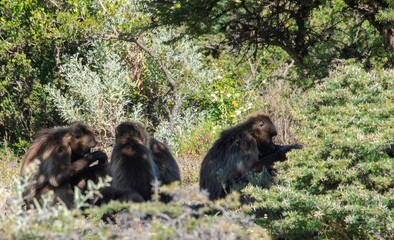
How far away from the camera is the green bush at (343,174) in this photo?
628 cm

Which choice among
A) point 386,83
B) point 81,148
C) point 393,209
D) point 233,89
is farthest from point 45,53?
point 393,209

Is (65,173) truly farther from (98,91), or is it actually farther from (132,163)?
(98,91)

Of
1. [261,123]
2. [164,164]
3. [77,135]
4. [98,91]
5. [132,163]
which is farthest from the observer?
[98,91]

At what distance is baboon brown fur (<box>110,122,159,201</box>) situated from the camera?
31.0 feet

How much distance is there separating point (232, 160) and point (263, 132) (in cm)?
83

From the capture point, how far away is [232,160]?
31.7ft

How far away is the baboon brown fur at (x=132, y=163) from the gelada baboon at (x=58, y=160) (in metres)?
0.25

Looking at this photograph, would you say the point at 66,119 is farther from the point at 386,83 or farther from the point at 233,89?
the point at 386,83

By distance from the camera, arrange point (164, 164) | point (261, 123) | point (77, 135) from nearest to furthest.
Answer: point (77, 135)
point (261, 123)
point (164, 164)

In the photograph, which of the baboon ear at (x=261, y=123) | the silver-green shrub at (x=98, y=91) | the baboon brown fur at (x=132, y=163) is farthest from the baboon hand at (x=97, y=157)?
the silver-green shrub at (x=98, y=91)

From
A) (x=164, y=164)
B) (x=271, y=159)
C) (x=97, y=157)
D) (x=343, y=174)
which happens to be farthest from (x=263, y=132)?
(x=343, y=174)

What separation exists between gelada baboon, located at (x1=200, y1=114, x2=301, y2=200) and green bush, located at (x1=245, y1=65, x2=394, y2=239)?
6.76ft

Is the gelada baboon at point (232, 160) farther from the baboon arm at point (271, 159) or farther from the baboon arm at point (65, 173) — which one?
the baboon arm at point (65, 173)

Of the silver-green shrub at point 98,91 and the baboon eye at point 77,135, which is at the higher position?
the silver-green shrub at point 98,91
